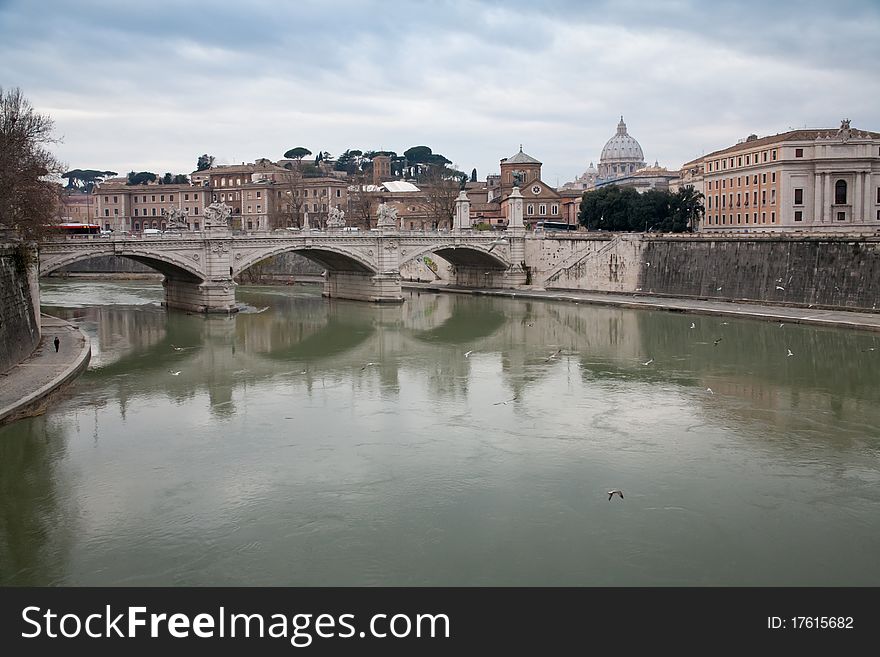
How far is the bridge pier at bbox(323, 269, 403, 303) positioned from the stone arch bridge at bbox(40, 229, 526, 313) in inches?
1.6

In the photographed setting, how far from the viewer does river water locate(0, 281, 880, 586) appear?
9.34 m

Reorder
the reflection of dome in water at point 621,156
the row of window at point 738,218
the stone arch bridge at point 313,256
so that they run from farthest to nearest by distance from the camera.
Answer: the reflection of dome in water at point 621,156 → the row of window at point 738,218 → the stone arch bridge at point 313,256

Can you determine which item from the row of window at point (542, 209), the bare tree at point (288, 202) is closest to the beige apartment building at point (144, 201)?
the bare tree at point (288, 202)

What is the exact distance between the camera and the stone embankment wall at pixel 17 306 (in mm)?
18125

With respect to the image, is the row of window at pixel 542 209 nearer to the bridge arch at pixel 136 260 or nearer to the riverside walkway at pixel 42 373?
the bridge arch at pixel 136 260

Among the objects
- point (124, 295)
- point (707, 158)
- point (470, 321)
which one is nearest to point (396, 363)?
point (470, 321)

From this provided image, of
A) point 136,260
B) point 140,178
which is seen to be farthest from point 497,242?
point 140,178

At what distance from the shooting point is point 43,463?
42.1 feet

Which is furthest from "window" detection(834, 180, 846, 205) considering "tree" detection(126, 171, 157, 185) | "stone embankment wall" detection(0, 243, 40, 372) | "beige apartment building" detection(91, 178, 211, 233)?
"tree" detection(126, 171, 157, 185)

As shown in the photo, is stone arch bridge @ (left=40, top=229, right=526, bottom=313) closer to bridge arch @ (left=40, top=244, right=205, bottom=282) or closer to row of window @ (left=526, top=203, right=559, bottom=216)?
bridge arch @ (left=40, top=244, right=205, bottom=282)

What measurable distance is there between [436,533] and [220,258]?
23479 millimetres

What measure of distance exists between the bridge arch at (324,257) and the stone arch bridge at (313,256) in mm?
36

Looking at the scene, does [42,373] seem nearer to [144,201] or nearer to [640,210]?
[640,210]
